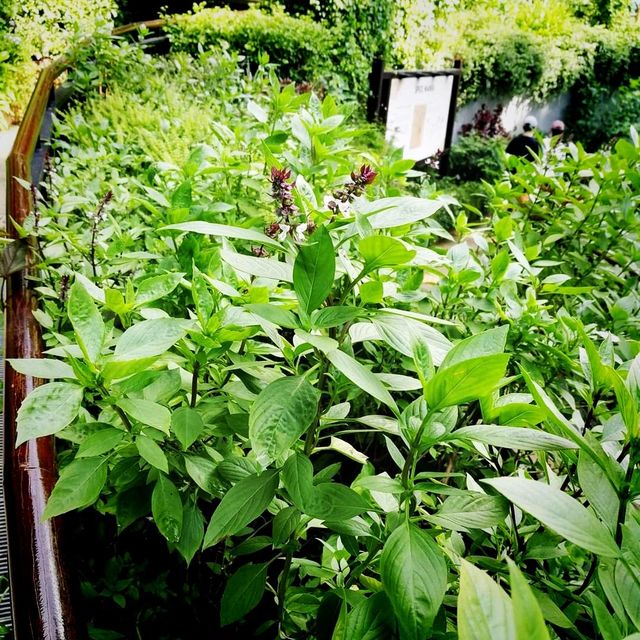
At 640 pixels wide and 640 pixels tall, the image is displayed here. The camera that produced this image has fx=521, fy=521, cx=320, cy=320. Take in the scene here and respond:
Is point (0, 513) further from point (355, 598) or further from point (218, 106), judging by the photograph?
point (218, 106)

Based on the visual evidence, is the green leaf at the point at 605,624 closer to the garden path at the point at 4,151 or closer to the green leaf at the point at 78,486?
the green leaf at the point at 78,486

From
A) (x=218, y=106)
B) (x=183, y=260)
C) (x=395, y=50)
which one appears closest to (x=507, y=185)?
(x=183, y=260)

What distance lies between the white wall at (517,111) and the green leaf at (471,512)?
11.5 meters

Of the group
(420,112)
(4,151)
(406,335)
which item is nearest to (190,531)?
(406,335)

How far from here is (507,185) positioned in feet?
8.29

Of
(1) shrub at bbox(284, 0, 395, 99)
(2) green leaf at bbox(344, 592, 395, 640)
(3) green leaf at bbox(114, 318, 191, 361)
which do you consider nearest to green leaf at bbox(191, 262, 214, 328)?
(3) green leaf at bbox(114, 318, 191, 361)

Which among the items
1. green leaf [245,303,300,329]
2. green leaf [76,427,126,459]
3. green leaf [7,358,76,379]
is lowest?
green leaf [76,427,126,459]

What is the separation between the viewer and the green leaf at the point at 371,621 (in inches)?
29.6

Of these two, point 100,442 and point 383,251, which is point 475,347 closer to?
point 383,251

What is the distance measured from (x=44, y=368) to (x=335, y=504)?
55 cm

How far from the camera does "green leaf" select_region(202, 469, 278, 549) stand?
0.87m

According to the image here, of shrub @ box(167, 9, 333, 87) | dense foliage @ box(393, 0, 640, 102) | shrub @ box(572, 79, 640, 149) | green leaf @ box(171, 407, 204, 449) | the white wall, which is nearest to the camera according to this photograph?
green leaf @ box(171, 407, 204, 449)

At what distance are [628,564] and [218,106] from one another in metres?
4.67

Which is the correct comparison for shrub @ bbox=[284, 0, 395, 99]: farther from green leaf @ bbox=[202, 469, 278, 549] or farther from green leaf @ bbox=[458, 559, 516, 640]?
green leaf @ bbox=[458, 559, 516, 640]
